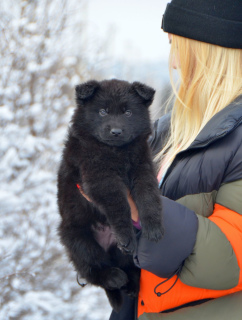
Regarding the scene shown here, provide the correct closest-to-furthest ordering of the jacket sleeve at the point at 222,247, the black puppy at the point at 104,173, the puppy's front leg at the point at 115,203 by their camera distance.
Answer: the jacket sleeve at the point at 222,247 → the puppy's front leg at the point at 115,203 → the black puppy at the point at 104,173

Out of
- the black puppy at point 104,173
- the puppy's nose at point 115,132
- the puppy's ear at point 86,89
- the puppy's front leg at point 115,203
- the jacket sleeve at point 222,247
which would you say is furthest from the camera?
the puppy's ear at point 86,89

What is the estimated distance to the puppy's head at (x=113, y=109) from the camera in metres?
1.93

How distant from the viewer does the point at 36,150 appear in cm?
523

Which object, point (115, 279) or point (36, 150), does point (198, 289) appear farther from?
point (36, 150)

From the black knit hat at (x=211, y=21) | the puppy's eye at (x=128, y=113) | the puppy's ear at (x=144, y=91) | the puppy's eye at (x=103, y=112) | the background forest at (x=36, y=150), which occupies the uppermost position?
the black knit hat at (x=211, y=21)

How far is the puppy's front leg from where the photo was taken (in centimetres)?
158

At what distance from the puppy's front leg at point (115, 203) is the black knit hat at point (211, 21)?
824mm

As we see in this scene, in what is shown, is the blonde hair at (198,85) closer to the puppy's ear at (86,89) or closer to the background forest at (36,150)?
the puppy's ear at (86,89)

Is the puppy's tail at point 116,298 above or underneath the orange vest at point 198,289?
underneath

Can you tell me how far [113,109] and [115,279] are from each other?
2.85 ft

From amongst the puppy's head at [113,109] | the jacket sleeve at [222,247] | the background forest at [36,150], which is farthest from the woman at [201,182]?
the background forest at [36,150]

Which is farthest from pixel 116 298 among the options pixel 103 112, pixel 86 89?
pixel 86 89

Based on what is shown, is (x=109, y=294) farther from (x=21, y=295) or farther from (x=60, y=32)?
(x=60, y=32)

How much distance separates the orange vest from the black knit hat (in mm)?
827
